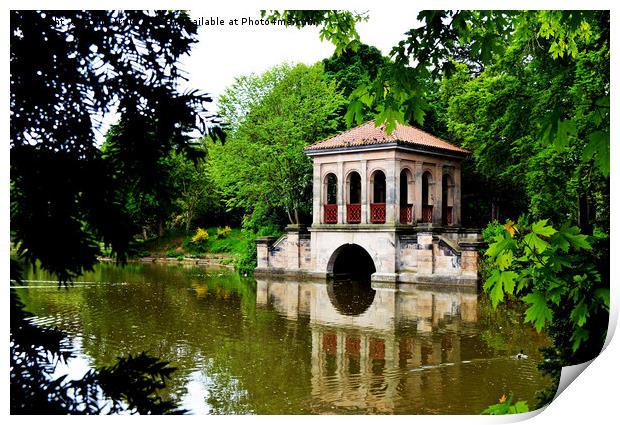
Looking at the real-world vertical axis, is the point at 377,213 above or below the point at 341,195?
below

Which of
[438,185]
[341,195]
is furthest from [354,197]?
[438,185]

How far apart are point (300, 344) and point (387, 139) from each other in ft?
20.9

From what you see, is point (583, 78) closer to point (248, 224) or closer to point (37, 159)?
point (248, 224)

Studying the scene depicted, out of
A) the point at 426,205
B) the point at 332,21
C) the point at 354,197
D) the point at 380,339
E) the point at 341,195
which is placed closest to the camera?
the point at 332,21

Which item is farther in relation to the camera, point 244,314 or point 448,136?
point 448,136

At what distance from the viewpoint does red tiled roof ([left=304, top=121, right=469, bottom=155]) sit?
12266 mm

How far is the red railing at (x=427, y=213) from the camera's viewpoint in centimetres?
1361

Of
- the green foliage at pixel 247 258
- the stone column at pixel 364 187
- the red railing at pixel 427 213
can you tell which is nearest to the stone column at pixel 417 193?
the red railing at pixel 427 213

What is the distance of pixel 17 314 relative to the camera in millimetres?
2125

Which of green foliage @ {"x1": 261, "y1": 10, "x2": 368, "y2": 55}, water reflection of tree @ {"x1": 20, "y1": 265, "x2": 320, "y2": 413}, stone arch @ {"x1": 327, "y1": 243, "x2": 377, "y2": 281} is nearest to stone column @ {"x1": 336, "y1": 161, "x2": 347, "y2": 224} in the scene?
stone arch @ {"x1": 327, "y1": 243, "x2": 377, "y2": 281}

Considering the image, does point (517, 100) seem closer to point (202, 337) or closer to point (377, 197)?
point (377, 197)

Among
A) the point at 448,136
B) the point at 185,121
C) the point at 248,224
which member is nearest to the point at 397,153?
the point at 448,136

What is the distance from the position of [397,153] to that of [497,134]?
2.38 meters

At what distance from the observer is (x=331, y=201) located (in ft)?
46.0
